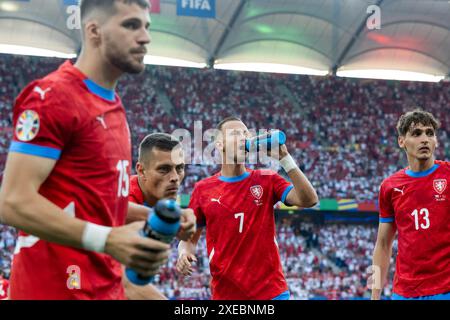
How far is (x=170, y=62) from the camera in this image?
105 ft

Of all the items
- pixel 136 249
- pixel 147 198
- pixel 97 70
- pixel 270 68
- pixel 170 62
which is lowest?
pixel 136 249

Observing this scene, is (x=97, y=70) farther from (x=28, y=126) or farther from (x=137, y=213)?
(x=137, y=213)

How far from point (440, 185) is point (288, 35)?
85.0 ft

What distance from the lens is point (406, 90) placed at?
115 ft

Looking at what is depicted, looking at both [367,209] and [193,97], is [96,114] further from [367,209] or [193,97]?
[193,97]

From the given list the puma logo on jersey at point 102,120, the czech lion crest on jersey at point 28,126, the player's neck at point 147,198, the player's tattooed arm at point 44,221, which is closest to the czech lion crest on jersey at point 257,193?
the player's neck at point 147,198

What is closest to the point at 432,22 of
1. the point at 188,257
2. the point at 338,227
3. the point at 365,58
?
the point at 365,58

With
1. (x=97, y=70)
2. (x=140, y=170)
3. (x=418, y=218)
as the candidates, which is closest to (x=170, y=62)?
(x=418, y=218)

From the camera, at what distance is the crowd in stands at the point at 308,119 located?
25.9 m

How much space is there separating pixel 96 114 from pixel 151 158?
1.80 m

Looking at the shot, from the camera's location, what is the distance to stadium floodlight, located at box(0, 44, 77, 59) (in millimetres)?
29641

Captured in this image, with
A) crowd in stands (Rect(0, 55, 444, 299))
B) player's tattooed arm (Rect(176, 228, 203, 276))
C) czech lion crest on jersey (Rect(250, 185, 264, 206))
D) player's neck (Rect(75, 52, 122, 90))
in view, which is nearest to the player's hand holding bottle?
player's neck (Rect(75, 52, 122, 90))

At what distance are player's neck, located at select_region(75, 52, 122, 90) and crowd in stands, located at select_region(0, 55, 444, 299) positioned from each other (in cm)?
2065

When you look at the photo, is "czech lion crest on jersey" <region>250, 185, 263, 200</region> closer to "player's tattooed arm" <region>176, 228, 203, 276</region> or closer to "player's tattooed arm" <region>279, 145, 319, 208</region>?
"player's tattooed arm" <region>279, 145, 319, 208</region>
